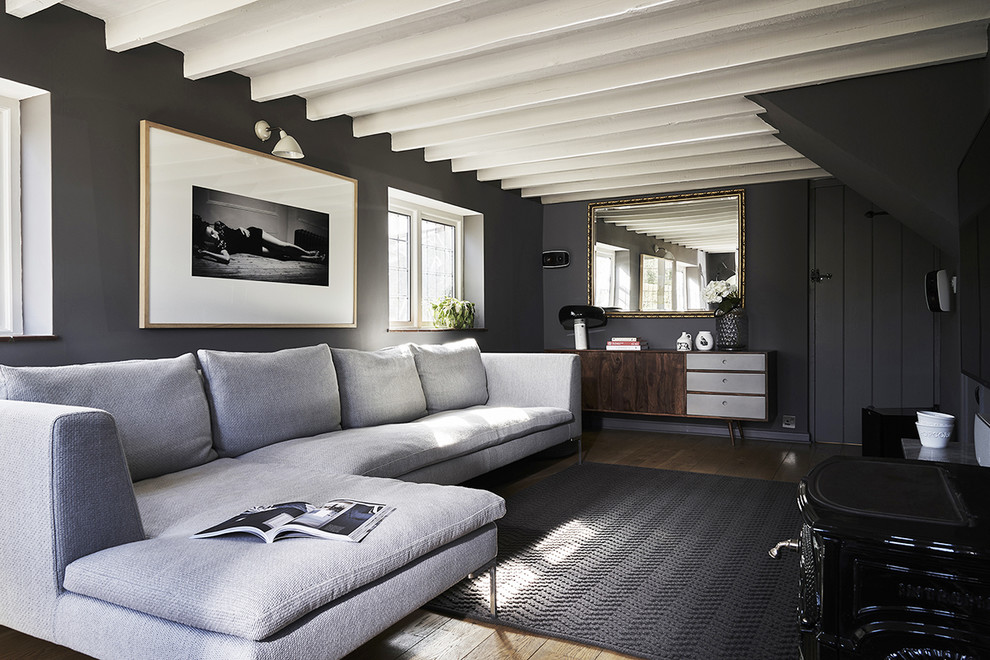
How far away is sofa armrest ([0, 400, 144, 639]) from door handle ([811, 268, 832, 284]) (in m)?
5.06

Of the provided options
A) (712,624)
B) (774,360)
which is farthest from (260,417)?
(774,360)

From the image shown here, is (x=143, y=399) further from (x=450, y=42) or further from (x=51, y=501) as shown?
(x=450, y=42)

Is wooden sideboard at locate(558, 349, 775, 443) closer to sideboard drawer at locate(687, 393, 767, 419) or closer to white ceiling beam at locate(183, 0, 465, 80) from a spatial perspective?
sideboard drawer at locate(687, 393, 767, 419)

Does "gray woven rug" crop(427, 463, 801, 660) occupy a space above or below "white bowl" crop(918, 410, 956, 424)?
below

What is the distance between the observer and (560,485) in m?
3.76

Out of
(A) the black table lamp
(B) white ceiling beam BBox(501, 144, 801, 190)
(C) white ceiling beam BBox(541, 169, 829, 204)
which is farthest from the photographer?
(A) the black table lamp


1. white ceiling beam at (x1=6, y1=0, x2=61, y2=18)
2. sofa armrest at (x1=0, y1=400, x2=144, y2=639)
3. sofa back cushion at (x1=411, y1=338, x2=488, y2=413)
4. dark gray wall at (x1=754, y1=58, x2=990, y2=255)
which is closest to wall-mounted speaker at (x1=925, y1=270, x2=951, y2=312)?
dark gray wall at (x1=754, y1=58, x2=990, y2=255)

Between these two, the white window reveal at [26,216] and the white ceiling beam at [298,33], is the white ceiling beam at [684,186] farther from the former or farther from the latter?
the white window reveal at [26,216]

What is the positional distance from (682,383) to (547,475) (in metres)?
1.71

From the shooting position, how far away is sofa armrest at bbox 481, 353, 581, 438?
13.9 ft

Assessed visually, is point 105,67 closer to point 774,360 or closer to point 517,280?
point 517,280

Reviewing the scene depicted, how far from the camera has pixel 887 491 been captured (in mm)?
1142

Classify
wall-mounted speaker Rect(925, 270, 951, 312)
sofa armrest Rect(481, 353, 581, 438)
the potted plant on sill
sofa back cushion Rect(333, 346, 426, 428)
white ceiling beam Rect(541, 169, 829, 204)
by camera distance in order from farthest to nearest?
white ceiling beam Rect(541, 169, 829, 204), the potted plant on sill, sofa armrest Rect(481, 353, 581, 438), wall-mounted speaker Rect(925, 270, 951, 312), sofa back cushion Rect(333, 346, 426, 428)

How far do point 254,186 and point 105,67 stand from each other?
825mm
